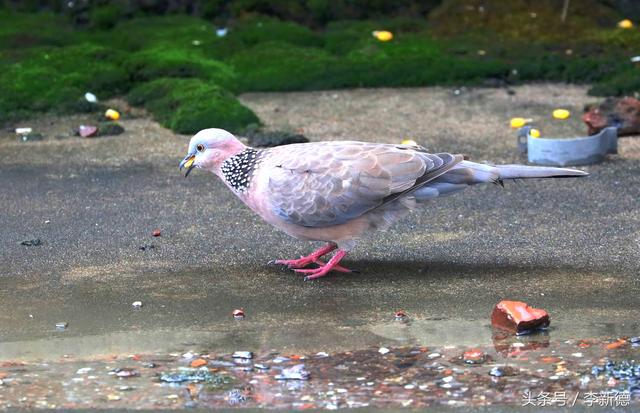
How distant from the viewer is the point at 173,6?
12.0 meters

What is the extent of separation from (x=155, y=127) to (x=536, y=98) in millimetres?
3181

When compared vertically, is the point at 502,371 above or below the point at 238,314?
above

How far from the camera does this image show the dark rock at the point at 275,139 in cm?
805

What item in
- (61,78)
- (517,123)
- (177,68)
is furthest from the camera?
(177,68)

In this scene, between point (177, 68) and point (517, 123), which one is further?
point (177, 68)

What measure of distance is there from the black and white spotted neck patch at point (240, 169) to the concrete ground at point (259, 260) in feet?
1.44

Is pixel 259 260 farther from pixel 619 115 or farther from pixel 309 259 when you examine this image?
pixel 619 115

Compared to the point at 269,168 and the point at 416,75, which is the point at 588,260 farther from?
the point at 416,75

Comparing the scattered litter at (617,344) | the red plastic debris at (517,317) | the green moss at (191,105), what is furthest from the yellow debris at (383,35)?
the scattered litter at (617,344)

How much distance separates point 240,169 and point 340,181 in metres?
0.54

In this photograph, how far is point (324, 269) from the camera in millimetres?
5797

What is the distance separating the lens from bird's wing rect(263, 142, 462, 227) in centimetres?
565

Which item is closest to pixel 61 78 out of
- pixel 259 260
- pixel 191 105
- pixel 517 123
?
pixel 191 105

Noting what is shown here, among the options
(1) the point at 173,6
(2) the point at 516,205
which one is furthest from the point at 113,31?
(2) the point at 516,205
